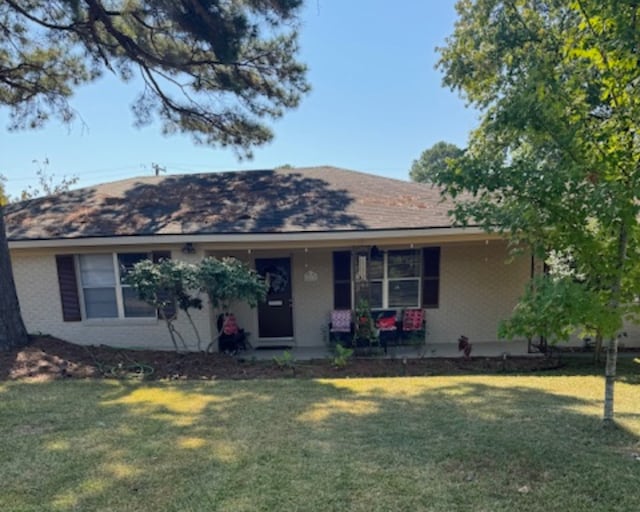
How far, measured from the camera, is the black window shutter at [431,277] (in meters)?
9.79

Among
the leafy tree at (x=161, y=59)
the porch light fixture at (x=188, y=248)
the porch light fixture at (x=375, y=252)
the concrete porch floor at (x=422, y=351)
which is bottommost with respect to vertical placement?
the concrete porch floor at (x=422, y=351)

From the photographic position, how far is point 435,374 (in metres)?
7.52

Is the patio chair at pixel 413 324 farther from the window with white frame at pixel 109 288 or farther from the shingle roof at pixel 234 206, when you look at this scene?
the window with white frame at pixel 109 288

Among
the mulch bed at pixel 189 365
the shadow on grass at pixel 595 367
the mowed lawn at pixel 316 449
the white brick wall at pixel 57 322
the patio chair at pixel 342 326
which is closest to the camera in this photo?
the mowed lawn at pixel 316 449

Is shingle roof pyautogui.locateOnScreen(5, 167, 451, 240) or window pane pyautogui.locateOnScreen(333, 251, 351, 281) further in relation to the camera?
window pane pyautogui.locateOnScreen(333, 251, 351, 281)

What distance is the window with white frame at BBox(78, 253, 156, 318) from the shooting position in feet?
29.7

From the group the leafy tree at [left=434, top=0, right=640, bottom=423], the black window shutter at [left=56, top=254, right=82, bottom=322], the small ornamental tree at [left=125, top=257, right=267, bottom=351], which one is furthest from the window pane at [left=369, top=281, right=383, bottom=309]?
the black window shutter at [left=56, top=254, right=82, bottom=322]

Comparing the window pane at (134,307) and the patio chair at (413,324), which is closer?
the window pane at (134,307)

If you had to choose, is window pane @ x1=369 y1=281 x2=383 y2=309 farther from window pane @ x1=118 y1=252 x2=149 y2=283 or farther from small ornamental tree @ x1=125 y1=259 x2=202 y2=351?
window pane @ x1=118 y1=252 x2=149 y2=283

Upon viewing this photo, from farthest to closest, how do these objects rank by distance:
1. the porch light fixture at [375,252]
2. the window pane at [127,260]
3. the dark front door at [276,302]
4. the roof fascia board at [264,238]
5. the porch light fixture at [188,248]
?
the dark front door at [276,302] < the porch light fixture at [375,252] < the window pane at [127,260] < the porch light fixture at [188,248] < the roof fascia board at [264,238]

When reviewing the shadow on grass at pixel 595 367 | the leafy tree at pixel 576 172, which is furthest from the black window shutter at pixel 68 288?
the shadow on grass at pixel 595 367

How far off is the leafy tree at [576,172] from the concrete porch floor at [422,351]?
5262mm

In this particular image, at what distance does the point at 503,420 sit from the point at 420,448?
139 centimetres

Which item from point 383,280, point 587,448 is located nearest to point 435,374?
point 383,280
